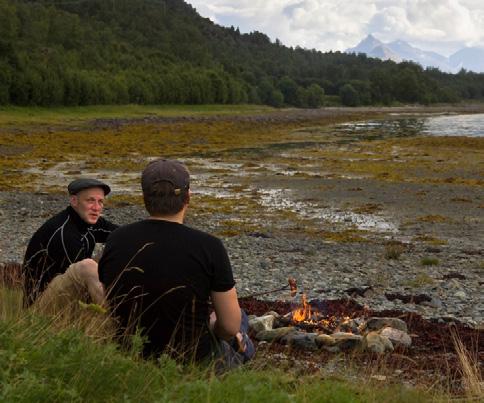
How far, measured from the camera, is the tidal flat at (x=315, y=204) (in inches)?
467

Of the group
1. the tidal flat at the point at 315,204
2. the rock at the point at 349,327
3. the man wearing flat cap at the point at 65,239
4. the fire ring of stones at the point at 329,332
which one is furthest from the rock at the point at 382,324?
the man wearing flat cap at the point at 65,239

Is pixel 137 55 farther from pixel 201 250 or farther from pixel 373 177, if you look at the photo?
pixel 201 250

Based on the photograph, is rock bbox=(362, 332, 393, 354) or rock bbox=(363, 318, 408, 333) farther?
rock bbox=(363, 318, 408, 333)

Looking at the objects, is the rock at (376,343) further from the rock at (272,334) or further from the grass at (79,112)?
the grass at (79,112)

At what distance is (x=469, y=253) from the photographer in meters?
14.4

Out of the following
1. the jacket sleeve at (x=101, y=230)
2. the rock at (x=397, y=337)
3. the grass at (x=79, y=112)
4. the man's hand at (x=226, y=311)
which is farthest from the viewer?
the grass at (x=79, y=112)

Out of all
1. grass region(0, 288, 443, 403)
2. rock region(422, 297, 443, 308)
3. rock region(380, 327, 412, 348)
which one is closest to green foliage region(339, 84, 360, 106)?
rock region(422, 297, 443, 308)

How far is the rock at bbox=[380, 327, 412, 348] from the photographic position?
7441mm

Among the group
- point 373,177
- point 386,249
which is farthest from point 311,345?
point 373,177

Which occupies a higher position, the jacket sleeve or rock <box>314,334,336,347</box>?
the jacket sleeve

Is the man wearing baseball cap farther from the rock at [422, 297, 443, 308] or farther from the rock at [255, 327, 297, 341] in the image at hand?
the rock at [422, 297, 443, 308]

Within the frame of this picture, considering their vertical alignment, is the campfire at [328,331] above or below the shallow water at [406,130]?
below

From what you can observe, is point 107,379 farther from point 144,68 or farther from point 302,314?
point 144,68

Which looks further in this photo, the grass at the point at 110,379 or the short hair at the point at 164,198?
the short hair at the point at 164,198
